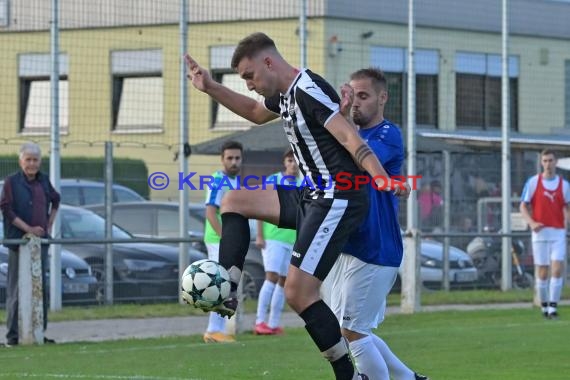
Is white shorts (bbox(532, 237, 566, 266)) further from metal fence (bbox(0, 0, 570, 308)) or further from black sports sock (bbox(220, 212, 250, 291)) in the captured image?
black sports sock (bbox(220, 212, 250, 291))

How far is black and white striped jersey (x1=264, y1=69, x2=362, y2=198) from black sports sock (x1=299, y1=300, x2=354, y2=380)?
0.72 metres

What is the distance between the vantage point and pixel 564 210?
17953mm

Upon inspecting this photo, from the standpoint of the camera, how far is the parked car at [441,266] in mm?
21750

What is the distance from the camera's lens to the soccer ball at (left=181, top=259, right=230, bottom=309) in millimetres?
8023

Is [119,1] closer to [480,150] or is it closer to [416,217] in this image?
[416,217]

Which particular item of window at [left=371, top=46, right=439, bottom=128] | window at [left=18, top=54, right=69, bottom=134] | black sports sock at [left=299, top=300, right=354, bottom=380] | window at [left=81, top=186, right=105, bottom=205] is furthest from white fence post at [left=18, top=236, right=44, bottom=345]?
window at [left=371, top=46, right=439, bottom=128]

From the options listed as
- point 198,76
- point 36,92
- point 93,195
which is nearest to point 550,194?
point 93,195

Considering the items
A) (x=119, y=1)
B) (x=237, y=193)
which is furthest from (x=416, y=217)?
(x=237, y=193)

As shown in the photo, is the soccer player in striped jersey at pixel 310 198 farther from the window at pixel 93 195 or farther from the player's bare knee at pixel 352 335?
the window at pixel 93 195

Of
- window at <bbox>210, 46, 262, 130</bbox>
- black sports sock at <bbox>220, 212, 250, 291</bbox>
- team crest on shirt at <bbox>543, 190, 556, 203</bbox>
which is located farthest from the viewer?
window at <bbox>210, 46, 262, 130</bbox>

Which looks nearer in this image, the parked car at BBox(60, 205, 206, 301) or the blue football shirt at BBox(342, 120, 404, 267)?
the blue football shirt at BBox(342, 120, 404, 267)

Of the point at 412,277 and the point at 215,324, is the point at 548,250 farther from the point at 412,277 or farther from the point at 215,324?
the point at 215,324

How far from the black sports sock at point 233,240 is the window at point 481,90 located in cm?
1633

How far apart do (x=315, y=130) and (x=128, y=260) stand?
35.9 ft
